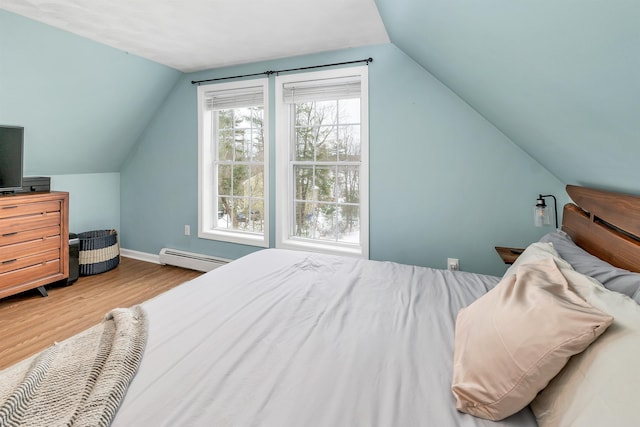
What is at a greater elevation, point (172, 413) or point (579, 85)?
point (579, 85)

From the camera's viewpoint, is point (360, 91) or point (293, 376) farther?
point (360, 91)

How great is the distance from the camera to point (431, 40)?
6.95ft

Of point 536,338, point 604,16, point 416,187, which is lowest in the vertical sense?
point 536,338

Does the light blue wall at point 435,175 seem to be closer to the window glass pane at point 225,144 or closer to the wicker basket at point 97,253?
the window glass pane at point 225,144

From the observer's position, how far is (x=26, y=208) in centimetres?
310

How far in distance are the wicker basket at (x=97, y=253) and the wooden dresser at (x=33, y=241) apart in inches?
→ 14.4

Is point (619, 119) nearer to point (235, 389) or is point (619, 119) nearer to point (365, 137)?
point (235, 389)

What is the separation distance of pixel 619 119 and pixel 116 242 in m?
4.75

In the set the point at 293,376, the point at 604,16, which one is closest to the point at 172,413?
the point at 293,376

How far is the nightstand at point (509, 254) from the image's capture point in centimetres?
230

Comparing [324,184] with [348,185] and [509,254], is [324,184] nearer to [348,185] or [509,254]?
[348,185]

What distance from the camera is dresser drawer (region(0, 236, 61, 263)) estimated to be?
9.75 ft

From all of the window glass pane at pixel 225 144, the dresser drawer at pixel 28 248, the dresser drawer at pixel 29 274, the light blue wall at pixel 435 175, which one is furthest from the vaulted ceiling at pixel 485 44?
the dresser drawer at pixel 29 274

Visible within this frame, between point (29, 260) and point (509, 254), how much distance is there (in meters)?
4.22
